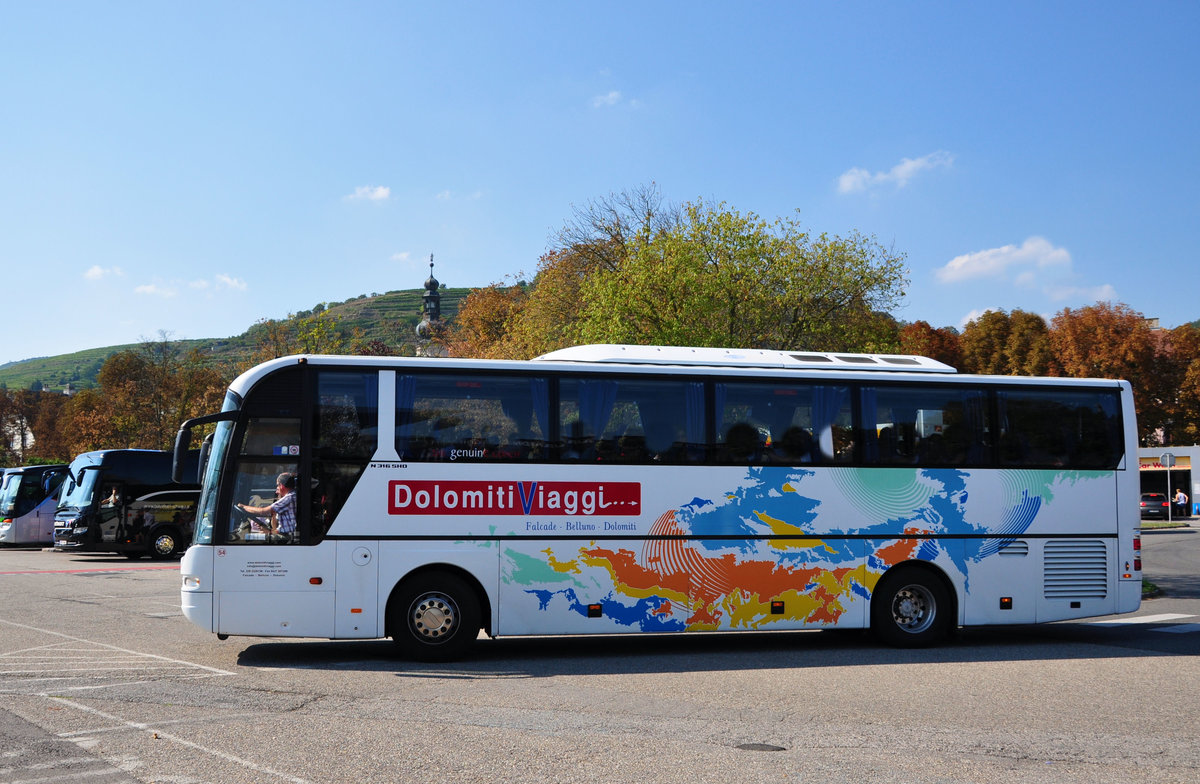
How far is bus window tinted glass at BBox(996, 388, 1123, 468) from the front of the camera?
41.7ft

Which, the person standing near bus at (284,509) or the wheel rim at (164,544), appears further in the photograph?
the wheel rim at (164,544)

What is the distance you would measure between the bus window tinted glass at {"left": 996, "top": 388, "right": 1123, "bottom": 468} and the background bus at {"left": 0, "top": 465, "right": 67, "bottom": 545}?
33166 mm

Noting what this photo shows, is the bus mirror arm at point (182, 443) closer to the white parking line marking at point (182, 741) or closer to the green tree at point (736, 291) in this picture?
the white parking line marking at point (182, 741)

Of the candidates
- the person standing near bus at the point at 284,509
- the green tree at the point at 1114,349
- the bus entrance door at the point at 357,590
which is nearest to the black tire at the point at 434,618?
the bus entrance door at the point at 357,590

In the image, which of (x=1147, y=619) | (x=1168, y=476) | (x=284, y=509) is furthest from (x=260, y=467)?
(x=1168, y=476)

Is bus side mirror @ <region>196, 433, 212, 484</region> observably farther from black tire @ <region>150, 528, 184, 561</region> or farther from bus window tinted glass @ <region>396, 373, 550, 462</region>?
black tire @ <region>150, 528, 184, 561</region>

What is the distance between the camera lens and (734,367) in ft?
40.2

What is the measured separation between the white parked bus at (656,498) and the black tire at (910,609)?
0.03 m

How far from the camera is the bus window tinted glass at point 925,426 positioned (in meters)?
12.3

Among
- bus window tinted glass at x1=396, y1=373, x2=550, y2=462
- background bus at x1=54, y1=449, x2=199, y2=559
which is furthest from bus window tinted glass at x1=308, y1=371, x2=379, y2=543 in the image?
background bus at x1=54, y1=449, x2=199, y2=559

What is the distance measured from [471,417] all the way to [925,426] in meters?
5.45

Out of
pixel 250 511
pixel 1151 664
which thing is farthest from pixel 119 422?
pixel 1151 664

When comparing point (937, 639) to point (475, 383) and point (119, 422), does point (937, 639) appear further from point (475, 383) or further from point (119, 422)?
point (119, 422)

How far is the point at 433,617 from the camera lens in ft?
36.0
